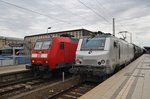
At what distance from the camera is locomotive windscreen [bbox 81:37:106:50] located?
1244 centimetres

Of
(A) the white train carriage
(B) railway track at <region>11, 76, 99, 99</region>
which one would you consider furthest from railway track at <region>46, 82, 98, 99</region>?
(A) the white train carriage

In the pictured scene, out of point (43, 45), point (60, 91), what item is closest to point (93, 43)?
point (60, 91)

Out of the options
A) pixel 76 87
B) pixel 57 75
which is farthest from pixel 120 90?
pixel 57 75

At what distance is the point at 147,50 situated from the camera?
106m

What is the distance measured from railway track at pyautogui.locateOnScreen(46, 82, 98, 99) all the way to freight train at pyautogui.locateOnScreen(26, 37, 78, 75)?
8.08ft

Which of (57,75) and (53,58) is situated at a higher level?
(53,58)

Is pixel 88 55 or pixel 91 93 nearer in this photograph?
pixel 91 93

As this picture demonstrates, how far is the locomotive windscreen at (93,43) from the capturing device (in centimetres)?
1244

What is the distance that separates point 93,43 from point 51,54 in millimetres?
2994

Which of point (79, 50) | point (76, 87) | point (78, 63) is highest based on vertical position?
point (79, 50)

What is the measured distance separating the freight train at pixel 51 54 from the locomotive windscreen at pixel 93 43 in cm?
208

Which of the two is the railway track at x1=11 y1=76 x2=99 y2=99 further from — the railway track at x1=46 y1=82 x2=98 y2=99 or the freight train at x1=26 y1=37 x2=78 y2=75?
the freight train at x1=26 y1=37 x2=78 y2=75

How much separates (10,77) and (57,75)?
3.57m

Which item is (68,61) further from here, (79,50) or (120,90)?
(120,90)
